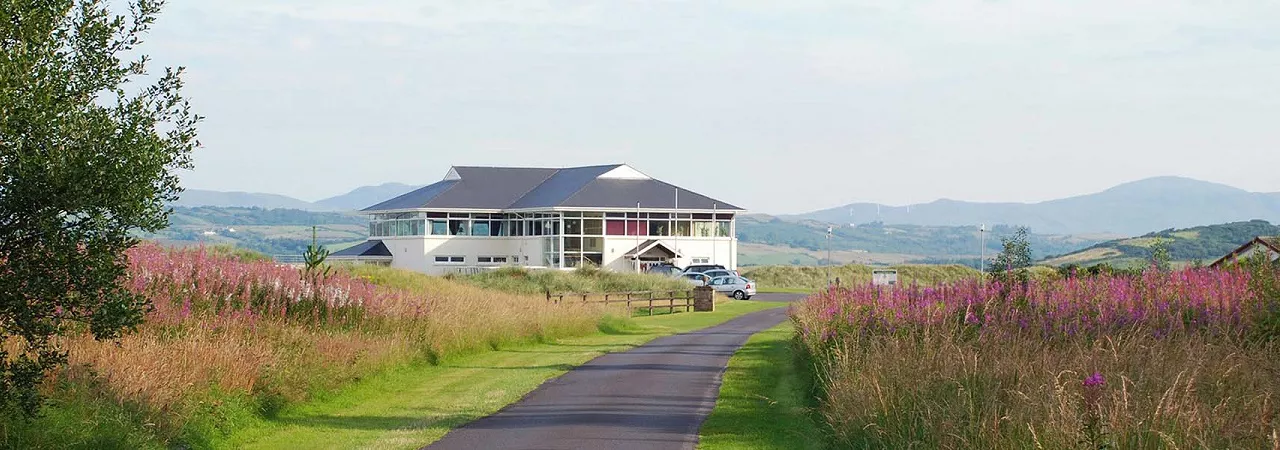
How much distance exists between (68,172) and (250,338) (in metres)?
8.65

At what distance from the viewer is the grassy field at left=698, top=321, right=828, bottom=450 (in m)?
14.9

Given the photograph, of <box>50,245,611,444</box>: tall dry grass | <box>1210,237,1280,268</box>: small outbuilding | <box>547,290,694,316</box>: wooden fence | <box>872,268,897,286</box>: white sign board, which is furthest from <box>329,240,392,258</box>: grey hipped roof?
<box>1210,237,1280,268</box>: small outbuilding

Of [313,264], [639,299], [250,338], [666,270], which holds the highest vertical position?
[313,264]

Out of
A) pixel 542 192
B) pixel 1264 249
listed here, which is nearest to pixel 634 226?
pixel 542 192

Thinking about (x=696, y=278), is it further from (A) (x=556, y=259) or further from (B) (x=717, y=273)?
(A) (x=556, y=259)

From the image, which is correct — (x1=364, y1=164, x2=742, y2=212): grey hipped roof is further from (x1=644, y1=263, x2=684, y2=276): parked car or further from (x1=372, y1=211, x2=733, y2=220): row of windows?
(x1=644, y1=263, x2=684, y2=276): parked car

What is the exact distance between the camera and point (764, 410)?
17.8m

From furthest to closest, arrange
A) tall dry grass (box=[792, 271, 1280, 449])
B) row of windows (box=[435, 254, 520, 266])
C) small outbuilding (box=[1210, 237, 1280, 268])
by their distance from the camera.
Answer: row of windows (box=[435, 254, 520, 266])
small outbuilding (box=[1210, 237, 1280, 268])
tall dry grass (box=[792, 271, 1280, 449])

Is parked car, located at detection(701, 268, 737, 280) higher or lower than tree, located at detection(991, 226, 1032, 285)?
lower

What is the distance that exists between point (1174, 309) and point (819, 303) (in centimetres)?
1031

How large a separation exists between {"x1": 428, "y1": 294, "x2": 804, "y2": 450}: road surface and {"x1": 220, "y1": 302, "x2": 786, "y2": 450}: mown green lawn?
42cm

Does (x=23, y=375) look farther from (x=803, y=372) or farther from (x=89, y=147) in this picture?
(x=803, y=372)

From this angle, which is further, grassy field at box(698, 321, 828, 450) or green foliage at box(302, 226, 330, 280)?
green foliage at box(302, 226, 330, 280)

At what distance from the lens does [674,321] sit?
45844 mm
